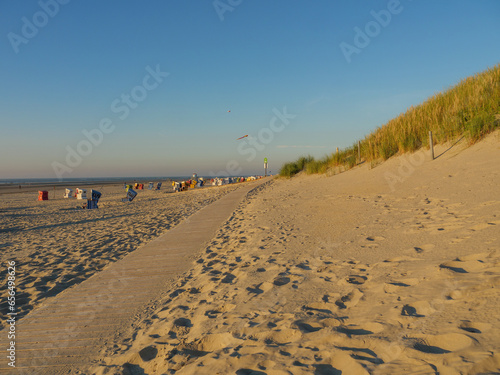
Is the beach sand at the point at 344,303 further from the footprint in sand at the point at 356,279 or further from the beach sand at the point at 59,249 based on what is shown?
the beach sand at the point at 59,249

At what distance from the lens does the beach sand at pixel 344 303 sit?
→ 6.36ft

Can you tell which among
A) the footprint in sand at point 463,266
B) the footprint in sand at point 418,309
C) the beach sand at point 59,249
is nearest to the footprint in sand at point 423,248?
the footprint in sand at point 463,266

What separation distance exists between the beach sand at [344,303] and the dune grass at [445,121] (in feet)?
12.3

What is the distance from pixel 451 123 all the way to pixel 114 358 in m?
10.6

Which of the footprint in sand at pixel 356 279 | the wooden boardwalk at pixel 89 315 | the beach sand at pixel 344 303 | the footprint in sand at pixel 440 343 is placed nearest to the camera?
the footprint in sand at pixel 440 343

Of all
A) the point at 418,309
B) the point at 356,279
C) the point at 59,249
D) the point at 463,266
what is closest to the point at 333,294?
the point at 356,279

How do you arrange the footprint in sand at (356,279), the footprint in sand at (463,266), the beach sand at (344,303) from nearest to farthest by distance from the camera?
the beach sand at (344,303)
the footprint in sand at (463,266)
the footprint in sand at (356,279)

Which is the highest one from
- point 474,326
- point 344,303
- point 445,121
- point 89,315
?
point 445,121

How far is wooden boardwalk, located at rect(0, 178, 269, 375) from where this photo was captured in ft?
8.67

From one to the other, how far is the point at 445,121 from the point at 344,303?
30.8 ft

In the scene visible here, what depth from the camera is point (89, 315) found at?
3.36 metres

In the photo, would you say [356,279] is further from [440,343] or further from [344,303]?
[440,343]

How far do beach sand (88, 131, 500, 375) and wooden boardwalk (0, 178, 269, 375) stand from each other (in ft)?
0.80

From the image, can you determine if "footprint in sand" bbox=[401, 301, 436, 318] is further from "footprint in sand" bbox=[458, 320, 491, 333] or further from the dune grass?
the dune grass
